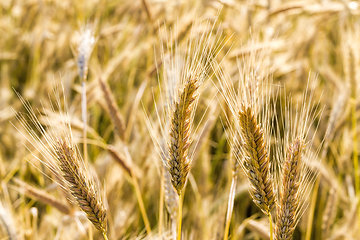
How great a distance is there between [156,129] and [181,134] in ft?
1.73

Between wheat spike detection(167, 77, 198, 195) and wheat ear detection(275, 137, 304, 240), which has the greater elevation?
wheat spike detection(167, 77, 198, 195)

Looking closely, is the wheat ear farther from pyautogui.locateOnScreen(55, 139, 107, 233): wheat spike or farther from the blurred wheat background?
pyautogui.locateOnScreen(55, 139, 107, 233): wheat spike

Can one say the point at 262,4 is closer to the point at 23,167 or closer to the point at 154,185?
the point at 154,185

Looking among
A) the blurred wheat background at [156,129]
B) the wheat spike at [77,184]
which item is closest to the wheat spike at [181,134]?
the blurred wheat background at [156,129]

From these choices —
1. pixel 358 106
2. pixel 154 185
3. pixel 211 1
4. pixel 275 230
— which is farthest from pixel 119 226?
pixel 211 1

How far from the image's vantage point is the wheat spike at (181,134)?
578 mm

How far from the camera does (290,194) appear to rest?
2.01 feet

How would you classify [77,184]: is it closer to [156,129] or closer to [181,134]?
[181,134]

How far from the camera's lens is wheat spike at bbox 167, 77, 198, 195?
→ 58cm

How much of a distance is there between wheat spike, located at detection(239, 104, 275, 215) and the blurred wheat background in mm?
50

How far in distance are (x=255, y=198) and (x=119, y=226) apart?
68 centimetres

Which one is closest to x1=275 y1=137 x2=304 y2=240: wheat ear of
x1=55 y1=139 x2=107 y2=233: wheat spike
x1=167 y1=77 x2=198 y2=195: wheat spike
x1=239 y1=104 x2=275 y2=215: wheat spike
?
x1=239 y1=104 x2=275 y2=215: wheat spike

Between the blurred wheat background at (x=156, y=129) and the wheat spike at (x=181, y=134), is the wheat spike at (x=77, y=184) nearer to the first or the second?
the blurred wheat background at (x=156, y=129)

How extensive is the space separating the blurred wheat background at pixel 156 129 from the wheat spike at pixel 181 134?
4 cm
